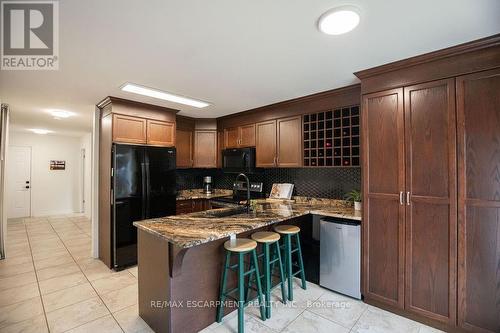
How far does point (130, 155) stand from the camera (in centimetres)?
335

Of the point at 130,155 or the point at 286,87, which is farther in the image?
the point at 130,155

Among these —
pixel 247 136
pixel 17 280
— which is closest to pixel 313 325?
pixel 247 136

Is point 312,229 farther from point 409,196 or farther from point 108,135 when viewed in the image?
point 108,135

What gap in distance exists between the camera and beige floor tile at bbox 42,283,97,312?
8.08ft

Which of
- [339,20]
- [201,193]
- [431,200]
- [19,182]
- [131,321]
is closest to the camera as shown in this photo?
[339,20]

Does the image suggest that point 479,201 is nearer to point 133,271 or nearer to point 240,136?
point 240,136

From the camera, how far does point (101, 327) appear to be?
2.10 meters

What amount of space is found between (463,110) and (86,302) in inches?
157

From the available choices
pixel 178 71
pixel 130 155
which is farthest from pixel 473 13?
pixel 130 155

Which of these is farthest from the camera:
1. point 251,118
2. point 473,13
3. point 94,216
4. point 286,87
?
point 251,118

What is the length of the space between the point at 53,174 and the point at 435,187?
8.99 meters

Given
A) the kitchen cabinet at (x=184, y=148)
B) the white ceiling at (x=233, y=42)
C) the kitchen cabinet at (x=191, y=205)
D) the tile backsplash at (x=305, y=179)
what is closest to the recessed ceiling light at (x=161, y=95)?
the white ceiling at (x=233, y=42)

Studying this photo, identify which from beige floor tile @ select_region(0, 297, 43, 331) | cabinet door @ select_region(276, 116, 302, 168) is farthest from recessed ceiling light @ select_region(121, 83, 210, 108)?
beige floor tile @ select_region(0, 297, 43, 331)

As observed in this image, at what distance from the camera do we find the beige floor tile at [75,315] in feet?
6.97
